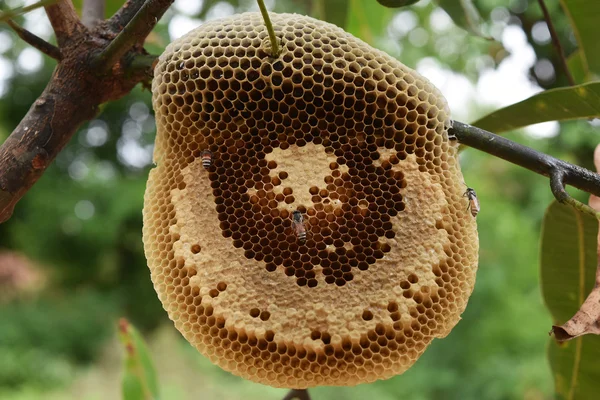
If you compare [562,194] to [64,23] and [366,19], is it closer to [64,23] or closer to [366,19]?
[64,23]

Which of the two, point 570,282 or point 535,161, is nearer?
point 535,161

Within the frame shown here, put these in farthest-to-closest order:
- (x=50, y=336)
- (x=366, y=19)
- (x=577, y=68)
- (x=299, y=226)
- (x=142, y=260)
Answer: (x=142, y=260)
(x=50, y=336)
(x=366, y=19)
(x=577, y=68)
(x=299, y=226)

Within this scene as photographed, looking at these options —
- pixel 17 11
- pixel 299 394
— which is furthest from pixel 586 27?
pixel 17 11

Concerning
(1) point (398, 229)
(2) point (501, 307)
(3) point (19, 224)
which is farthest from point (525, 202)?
(3) point (19, 224)

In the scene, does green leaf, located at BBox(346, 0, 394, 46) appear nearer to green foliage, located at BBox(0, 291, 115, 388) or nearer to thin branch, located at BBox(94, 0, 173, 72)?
thin branch, located at BBox(94, 0, 173, 72)

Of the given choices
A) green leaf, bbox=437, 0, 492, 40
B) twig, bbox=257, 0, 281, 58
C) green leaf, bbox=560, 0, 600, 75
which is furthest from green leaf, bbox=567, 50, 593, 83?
twig, bbox=257, 0, 281, 58

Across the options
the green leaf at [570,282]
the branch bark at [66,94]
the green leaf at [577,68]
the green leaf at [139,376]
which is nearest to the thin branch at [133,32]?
the branch bark at [66,94]
